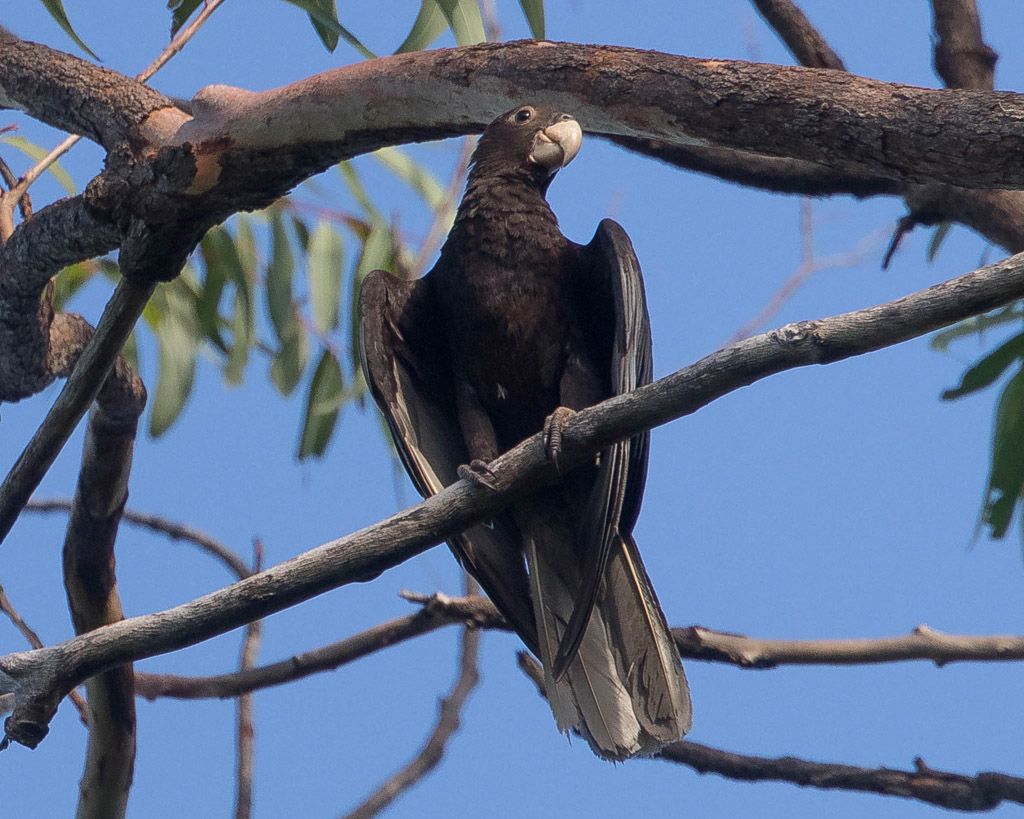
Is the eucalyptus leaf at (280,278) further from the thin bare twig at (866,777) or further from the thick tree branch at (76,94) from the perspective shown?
the thin bare twig at (866,777)

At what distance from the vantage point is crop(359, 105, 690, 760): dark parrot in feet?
9.10

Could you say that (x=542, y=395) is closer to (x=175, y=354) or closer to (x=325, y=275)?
(x=325, y=275)

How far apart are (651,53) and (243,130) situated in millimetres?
924

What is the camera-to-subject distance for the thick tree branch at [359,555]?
6.06ft

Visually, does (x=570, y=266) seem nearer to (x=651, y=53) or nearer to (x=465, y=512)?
(x=651, y=53)

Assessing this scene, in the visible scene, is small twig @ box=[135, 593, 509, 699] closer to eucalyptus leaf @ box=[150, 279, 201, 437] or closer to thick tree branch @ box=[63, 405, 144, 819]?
thick tree branch @ box=[63, 405, 144, 819]

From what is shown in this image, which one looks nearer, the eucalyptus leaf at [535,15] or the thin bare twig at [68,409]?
the thin bare twig at [68,409]

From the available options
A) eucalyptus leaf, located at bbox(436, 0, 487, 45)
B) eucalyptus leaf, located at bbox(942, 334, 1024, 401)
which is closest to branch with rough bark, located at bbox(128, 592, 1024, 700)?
eucalyptus leaf, located at bbox(942, 334, 1024, 401)

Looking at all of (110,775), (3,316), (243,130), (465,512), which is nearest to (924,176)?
(465,512)

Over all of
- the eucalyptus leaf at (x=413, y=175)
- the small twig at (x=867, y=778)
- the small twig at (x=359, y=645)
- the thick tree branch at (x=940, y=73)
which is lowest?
the small twig at (x=867, y=778)

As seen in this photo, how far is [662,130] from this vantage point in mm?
2207

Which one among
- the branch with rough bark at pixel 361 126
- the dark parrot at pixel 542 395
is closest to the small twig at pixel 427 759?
the dark parrot at pixel 542 395

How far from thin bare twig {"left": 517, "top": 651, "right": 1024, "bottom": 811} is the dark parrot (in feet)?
0.67

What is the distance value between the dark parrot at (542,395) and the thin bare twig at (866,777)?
204 millimetres
